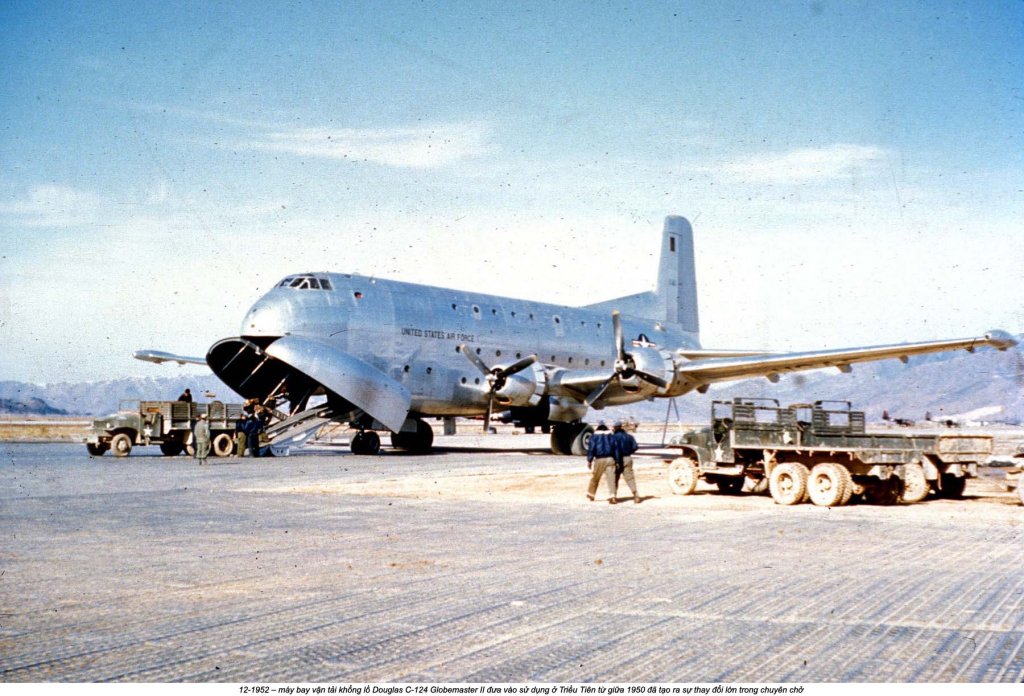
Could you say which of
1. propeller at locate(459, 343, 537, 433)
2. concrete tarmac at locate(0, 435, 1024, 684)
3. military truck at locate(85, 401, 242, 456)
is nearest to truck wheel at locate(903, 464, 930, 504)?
concrete tarmac at locate(0, 435, 1024, 684)

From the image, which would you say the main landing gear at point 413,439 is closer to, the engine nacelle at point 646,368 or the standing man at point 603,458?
the engine nacelle at point 646,368

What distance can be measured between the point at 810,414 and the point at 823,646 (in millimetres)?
11870

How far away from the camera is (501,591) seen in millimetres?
8750

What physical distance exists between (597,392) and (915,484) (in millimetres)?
16211

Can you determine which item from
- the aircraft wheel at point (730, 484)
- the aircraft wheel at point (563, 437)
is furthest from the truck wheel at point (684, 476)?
the aircraft wheel at point (563, 437)

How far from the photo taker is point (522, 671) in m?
6.08

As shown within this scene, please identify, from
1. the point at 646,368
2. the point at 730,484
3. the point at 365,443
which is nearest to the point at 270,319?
the point at 365,443

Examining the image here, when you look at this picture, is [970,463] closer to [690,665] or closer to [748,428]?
[748,428]

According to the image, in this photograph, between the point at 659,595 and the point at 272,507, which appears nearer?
the point at 659,595

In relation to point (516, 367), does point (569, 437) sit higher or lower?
lower

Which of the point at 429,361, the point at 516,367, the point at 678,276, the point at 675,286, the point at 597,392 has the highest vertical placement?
the point at 678,276

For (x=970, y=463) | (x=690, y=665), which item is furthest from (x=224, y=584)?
(x=970, y=463)

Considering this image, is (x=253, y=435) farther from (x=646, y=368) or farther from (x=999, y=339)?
(x=999, y=339)

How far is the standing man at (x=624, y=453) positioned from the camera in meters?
17.8
